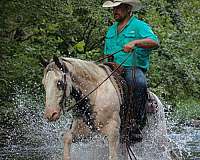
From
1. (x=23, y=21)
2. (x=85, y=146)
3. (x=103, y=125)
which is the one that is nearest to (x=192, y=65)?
(x=23, y=21)

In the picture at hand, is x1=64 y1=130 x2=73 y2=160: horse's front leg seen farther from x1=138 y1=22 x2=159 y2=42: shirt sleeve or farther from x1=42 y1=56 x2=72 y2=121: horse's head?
x1=138 y1=22 x2=159 y2=42: shirt sleeve

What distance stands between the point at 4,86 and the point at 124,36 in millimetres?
7873

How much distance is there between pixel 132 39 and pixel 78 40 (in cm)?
998

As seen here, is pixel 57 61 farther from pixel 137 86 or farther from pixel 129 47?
pixel 137 86

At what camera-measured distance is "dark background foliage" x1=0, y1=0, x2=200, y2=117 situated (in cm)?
1418

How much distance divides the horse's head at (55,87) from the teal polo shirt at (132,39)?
1.07 m

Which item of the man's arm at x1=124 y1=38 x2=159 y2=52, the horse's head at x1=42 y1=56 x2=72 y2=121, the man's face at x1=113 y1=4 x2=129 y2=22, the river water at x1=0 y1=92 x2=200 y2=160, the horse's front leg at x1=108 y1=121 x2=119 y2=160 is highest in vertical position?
the man's face at x1=113 y1=4 x2=129 y2=22

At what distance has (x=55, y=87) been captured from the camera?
5566mm

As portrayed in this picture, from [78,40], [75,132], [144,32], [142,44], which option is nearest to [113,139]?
[75,132]

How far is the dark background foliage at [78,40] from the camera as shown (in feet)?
46.5

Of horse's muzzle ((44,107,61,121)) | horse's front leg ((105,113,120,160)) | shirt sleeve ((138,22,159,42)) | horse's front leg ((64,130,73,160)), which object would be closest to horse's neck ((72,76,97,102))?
horse's front leg ((105,113,120,160))

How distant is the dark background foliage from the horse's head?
324 inches

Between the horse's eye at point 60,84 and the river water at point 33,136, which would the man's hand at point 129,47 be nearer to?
the horse's eye at point 60,84

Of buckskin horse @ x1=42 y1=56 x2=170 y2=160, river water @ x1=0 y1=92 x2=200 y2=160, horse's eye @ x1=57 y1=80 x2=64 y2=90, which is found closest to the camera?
horse's eye @ x1=57 y1=80 x2=64 y2=90
